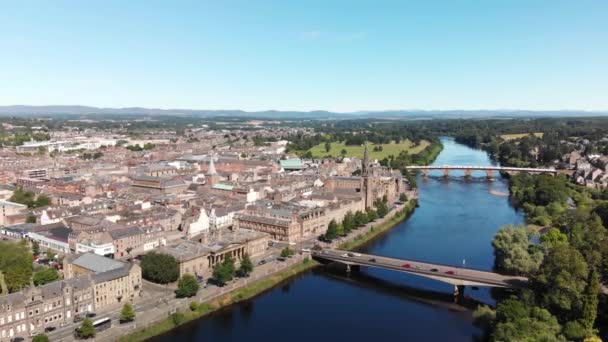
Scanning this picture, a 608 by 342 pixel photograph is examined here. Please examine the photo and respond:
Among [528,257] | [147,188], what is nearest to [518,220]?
[528,257]

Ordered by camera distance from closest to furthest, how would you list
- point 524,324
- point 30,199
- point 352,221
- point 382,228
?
point 524,324 → point 352,221 → point 382,228 → point 30,199

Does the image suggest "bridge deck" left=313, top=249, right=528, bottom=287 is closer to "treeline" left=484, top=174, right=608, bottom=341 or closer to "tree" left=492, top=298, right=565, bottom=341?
"treeline" left=484, top=174, right=608, bottom=341

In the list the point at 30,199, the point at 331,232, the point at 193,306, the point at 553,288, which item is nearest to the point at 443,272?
the point at 553,288

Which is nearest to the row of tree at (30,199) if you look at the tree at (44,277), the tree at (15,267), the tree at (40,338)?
the tree at (15,267)

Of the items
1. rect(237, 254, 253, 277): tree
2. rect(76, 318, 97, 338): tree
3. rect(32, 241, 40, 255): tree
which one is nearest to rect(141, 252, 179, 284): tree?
rect(237, 254, 253, 277): tree

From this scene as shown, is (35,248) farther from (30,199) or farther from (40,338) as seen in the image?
(30,199)
